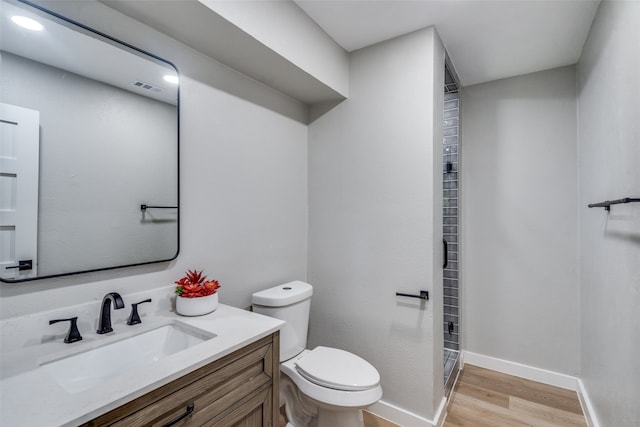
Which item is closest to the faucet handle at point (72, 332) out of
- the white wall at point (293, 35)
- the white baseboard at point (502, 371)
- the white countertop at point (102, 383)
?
the white countertop at point (102, 383)

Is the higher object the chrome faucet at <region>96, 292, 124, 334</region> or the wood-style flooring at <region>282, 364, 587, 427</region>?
the chrome faucet at <region>96, 292, 124, 334</region>

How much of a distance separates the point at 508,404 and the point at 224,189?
94.2 inches

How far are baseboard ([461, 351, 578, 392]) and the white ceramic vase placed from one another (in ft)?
7.60

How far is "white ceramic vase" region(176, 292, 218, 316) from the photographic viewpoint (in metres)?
1.36

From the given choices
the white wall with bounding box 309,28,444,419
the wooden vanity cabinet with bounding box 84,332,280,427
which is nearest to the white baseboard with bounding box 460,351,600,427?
the white wall with bounding box 309,28,444,419

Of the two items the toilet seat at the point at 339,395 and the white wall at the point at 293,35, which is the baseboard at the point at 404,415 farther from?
the white wall at the point at 293,35

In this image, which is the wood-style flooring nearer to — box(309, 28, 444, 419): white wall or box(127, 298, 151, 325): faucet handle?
box(309, 28, 444, 419): white wall

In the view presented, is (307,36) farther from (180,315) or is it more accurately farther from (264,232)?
(180,315)

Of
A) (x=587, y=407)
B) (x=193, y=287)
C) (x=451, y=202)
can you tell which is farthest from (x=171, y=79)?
(x=587, y=407)

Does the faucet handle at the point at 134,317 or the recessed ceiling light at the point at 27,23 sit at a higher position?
the recessed ceiling light at the point at 27,23

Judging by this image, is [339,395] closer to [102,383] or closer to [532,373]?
[102,383]

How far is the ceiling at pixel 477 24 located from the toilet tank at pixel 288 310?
1.63 m

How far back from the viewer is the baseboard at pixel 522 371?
233 cm

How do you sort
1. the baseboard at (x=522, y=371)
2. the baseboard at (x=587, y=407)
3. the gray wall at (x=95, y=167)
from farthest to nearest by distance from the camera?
1. the baseboard at (x=522, y=371)
2. the baseboard at (x=587, y=407)
3. the gray wall at (x=95, y=167)
